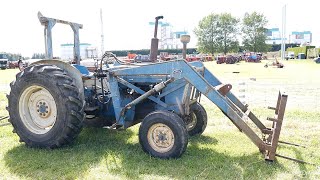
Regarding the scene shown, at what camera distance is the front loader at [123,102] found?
477 cm

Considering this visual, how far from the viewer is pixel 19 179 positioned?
13.9ft

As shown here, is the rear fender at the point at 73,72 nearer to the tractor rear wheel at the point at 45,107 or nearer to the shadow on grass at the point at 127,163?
the tractor rear wheel at the point at 45,107

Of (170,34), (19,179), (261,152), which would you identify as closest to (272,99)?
(261,152)

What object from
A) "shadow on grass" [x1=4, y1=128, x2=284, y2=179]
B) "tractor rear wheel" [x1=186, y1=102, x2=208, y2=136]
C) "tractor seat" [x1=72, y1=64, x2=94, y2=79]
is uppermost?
"tractor seat" [x1=72, y1=64, x2=94, y2=79]

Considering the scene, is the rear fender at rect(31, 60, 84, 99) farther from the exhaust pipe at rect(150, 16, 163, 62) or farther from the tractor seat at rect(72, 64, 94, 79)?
the exhaust pipe at rect(150, 16, 163, 62)

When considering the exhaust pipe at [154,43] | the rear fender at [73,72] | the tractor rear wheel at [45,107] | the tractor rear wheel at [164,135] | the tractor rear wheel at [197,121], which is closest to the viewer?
the tractor rear wheel at [164,135]

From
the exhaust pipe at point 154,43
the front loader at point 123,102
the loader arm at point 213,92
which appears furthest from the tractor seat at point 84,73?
the exhaust pipe at point 154,43

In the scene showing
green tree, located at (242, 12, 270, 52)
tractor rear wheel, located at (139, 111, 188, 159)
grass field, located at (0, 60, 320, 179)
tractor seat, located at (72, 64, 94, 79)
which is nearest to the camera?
grass field, located at (0, 60, 320, 179)

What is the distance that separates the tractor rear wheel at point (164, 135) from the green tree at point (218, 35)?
239 ft

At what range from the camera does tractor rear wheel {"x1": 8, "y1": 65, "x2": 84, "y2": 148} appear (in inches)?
198

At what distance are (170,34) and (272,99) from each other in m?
87.2

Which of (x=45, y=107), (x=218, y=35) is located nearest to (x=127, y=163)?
(x=45, y=107)

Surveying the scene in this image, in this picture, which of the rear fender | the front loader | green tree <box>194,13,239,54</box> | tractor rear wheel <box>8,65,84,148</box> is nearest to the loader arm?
the front loader

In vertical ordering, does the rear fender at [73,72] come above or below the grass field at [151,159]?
above
